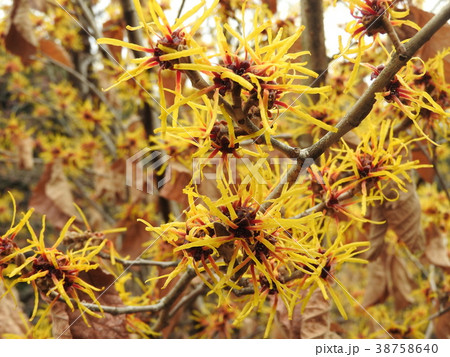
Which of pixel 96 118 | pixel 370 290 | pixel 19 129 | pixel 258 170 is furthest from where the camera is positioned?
pixel 19 129

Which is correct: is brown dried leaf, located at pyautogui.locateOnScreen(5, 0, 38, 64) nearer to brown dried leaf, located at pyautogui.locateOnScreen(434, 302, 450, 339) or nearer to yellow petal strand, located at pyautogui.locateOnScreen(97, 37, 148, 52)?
yellow petal strand, located at pyautogui.locateOnScreen(97, 37, 148, 52)

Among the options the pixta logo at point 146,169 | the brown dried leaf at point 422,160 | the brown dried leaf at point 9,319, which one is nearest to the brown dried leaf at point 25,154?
the pixta logo at point 146,169

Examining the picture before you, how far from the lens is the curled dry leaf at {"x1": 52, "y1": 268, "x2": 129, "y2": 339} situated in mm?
629

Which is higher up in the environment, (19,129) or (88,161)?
(19,129)

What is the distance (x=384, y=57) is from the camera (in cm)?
84

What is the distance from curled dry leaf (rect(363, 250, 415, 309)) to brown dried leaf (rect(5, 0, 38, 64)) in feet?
3.62

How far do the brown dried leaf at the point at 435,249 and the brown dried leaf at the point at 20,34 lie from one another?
117cm

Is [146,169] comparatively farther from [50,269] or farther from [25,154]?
[25,154]

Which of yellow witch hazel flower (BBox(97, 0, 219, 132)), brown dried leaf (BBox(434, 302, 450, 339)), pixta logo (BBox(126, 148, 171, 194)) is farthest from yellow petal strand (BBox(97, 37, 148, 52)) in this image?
brown dried leaf (BBox(434, 302, 450, 339))

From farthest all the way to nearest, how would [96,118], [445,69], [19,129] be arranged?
[19,129]
[96,118]
[445,69]

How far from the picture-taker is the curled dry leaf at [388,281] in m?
1.07
